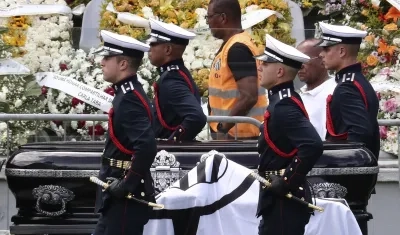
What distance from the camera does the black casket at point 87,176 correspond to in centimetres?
975

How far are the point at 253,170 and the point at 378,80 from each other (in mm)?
2969

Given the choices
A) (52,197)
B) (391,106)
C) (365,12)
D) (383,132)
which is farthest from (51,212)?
(365,12)

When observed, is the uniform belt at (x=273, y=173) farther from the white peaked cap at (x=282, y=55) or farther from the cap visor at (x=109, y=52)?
the cap visor at (x=109, y=52)

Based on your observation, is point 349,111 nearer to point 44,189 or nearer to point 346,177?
point 346,177

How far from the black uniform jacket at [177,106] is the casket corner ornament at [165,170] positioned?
31 cm

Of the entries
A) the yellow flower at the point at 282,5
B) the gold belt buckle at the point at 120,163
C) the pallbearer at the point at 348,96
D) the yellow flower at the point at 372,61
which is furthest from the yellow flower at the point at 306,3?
the gold belt buckle at the point at 120,163

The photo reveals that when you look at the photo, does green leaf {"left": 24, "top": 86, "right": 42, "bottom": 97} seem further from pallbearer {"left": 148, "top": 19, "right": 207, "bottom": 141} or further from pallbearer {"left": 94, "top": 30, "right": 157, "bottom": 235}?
pallbearer {"left": 94, "top": 30, "right": 157, "bottom": 235}

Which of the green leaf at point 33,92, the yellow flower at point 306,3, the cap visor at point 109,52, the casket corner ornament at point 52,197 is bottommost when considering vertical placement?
the casket corner ornament at point 52,197

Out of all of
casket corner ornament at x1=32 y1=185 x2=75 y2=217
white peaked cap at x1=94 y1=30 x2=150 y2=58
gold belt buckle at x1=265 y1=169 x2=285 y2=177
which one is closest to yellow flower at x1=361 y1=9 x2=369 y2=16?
casket corner ornament at x1=32 y1=185 x2=75 y2=217

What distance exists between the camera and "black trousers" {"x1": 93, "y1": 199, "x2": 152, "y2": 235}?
28.4ft

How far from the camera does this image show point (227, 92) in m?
10.8

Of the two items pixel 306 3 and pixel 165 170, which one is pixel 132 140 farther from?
pixel 306 3

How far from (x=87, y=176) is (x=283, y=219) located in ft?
5.54

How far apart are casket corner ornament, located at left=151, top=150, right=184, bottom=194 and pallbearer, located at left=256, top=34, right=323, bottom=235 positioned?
3.45 feet
